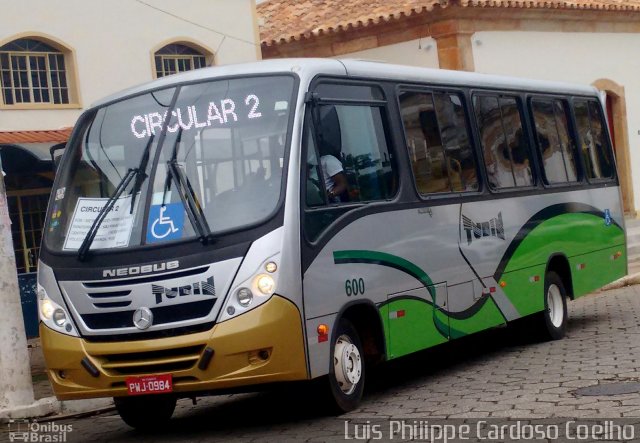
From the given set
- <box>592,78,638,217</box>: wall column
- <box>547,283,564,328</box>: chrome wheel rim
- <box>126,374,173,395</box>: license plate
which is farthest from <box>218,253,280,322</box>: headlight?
<box>592,78,638,217</box>: wall column

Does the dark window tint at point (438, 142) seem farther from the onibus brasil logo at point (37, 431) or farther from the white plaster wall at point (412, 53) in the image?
the white plaster wall at point (412, 53)

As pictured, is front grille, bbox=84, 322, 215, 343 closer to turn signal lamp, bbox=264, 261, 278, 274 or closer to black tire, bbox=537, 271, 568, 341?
turn signal lamp, bbox=264, 261, 278, 274

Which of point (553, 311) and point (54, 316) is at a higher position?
point (54, 316)

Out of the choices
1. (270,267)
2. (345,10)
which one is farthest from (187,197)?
(345,10)

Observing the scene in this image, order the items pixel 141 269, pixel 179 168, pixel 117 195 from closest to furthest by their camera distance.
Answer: pixel 141 269
pixel 179 168
pixel 117 195

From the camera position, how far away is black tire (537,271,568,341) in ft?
43.1

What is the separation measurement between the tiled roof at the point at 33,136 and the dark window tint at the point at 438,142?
280 inches

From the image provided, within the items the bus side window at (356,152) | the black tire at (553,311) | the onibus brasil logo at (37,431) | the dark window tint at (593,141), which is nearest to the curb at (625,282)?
the dark window tint at (593,141)

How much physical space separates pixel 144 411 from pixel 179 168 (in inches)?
81.9

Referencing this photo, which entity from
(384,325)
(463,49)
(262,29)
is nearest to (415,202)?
(384,325)

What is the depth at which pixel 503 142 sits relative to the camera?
1241 cm

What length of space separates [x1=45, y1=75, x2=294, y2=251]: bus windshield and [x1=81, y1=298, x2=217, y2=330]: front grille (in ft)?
1.61

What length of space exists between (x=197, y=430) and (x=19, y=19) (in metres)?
10.1

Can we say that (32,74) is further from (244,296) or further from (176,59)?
(244,296)
